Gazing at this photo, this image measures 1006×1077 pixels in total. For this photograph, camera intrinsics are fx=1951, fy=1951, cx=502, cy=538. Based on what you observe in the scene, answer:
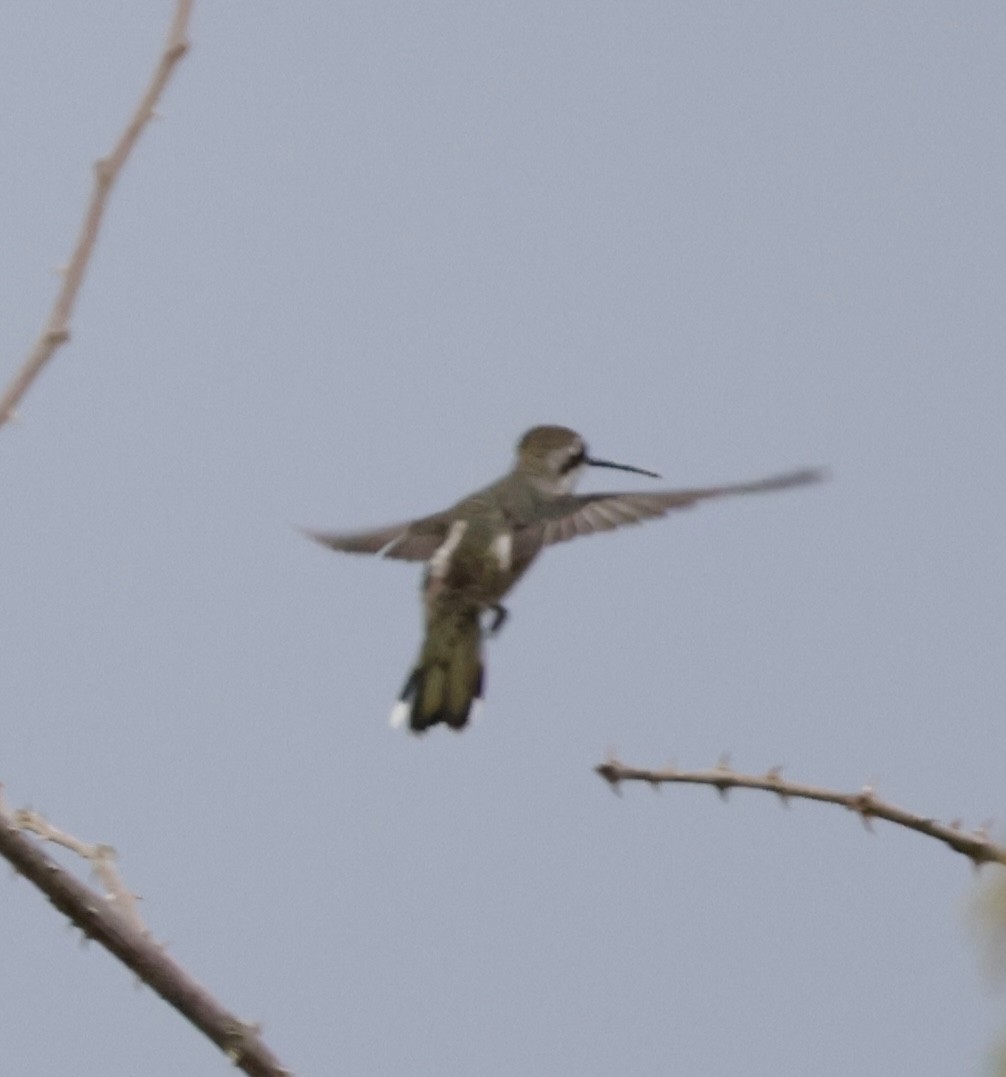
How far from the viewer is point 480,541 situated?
2285 mm

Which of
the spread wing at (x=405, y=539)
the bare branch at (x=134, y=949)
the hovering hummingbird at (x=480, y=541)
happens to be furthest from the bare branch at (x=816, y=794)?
the spread wing at (x=405, y=539)

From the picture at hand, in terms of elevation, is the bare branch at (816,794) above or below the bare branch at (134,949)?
above

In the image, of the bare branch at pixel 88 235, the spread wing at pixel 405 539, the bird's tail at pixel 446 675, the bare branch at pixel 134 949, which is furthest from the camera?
the spread wing at pixel 405 539

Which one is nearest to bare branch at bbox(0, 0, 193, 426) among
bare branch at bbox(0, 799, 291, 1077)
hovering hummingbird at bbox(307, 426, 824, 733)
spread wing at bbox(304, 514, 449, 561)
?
bare branch at bbox(0, 799, 291, 1077)

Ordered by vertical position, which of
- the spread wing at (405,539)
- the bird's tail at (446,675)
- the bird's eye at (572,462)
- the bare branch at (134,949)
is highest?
the bird's eye at (572,462)

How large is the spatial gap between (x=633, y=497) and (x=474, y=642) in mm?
250

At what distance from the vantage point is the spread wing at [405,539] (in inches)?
92.5

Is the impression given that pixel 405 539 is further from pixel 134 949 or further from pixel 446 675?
pixel 134 949

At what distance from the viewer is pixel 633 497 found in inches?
89.2

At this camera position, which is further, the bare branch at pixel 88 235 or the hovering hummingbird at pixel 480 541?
the hovering hummingbird at pixel 480 541

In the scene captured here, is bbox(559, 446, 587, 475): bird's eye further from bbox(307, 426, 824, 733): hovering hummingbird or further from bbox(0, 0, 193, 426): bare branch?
bbox(0, 0, 193, 426): bare branch

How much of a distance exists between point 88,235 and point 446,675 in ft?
3.71

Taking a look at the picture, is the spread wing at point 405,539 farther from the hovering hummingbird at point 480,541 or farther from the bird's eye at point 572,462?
the bird's eye at point 572,462

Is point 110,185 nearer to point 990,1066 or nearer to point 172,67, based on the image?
point 172,67
